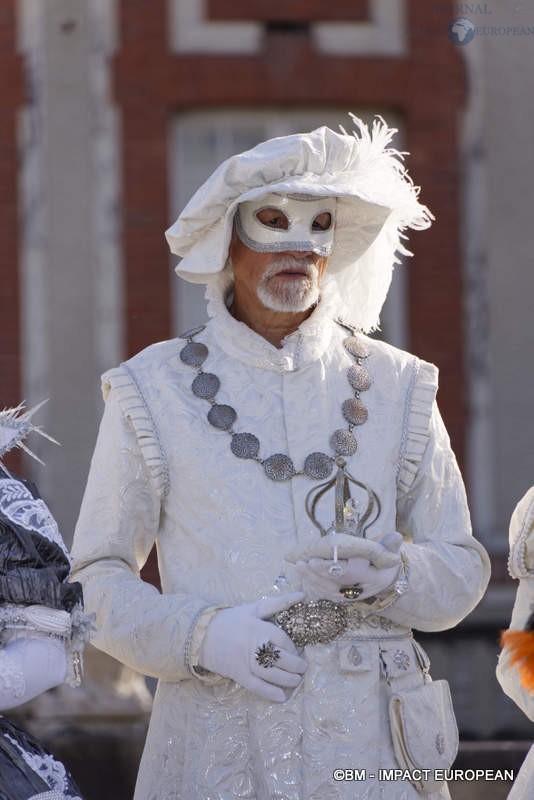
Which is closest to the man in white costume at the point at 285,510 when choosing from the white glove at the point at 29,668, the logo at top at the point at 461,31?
the white glove at the point at 29,668

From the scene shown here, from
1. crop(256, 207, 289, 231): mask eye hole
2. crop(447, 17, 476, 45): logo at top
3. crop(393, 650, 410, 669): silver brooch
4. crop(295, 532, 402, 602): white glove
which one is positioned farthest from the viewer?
crop(447, 17, 476, 45): logo at top

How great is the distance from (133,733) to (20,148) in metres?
3.11

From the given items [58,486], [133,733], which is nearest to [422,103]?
[58,486]

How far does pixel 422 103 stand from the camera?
30.5ft

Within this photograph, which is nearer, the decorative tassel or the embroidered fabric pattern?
the embroidered fabric pattern

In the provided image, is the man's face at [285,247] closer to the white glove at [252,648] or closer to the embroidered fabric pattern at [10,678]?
the white glove at [252,648]

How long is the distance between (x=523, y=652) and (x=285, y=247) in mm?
1067

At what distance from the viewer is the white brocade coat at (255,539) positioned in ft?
14.9

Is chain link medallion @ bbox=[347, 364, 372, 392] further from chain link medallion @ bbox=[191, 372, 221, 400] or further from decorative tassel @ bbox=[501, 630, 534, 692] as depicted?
decorative tassel @ bbox=[501, 630, 534, 692]

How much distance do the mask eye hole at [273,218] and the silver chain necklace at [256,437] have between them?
0.33 m

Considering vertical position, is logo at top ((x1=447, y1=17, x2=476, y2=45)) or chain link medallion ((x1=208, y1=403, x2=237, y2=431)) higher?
logo at top ((x1=447, y1=17, x2=476, y2=45))

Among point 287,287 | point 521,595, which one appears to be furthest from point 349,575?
point 287,287

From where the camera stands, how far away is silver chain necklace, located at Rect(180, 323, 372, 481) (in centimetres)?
473

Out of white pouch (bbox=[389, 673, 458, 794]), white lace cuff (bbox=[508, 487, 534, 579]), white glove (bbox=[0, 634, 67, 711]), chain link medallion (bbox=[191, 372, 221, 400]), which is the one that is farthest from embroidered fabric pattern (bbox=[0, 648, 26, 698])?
white lace cuff (bbox=[508, 487, 534, 579])
